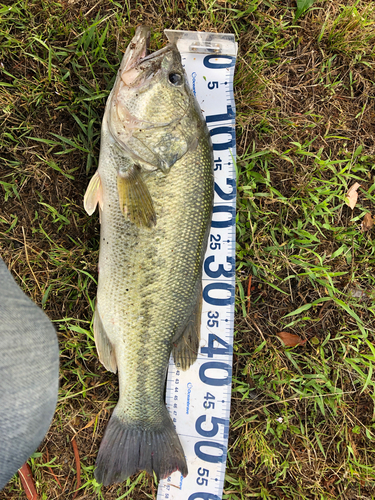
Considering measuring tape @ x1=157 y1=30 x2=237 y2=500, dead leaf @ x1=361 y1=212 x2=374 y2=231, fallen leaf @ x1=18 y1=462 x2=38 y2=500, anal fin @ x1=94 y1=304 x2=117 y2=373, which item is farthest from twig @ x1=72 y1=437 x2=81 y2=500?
dead leaf @ x1=361 y1=212 x2=374 y2=231

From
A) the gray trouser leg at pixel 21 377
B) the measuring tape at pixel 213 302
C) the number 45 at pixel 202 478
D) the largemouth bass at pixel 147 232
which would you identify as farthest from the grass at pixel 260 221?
the gray trouser leg at pixel 21 377

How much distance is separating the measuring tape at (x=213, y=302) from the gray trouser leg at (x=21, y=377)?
113 centimetres

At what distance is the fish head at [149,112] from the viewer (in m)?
2.04

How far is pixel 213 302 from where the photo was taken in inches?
99.6

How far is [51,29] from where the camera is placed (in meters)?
2.38

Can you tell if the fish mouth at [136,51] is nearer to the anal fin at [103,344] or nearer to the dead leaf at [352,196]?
the anal fin at [103,344]

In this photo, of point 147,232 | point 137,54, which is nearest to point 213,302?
point 147,232

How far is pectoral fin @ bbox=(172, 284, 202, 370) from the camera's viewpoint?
224 centimetres

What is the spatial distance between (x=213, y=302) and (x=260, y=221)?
2.47ft

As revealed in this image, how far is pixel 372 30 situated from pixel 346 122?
0.75 m

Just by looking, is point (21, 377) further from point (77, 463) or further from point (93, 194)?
point (77, 463)

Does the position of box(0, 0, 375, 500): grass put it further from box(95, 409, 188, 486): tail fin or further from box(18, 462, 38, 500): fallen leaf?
box(95, 409, 188, 486): tail fin

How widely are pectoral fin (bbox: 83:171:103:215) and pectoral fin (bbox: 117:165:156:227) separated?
187 millimetres

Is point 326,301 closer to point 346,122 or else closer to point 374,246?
point 374,246
